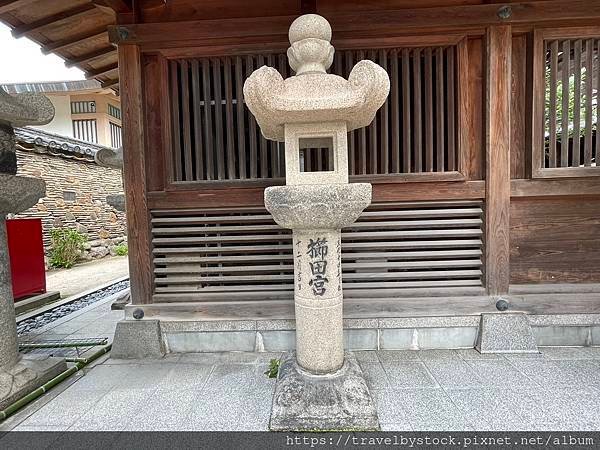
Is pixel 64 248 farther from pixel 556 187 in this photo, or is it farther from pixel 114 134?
pixel 556 187

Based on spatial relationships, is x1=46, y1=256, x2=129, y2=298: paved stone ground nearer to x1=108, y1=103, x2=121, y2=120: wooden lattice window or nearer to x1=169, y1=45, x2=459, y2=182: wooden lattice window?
x1=169, y1=45, x2=459, y2=182: wooden lattice window

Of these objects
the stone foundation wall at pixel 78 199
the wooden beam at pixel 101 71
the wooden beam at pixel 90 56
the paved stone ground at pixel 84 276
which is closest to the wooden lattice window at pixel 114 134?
the stone foundation wall at pixel 78 199

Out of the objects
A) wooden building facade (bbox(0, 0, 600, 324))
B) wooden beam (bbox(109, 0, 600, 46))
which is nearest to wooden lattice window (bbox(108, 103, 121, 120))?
wooden building facade (bbox(0, 0, 600, 324))

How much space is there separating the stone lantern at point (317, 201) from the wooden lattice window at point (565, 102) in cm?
272

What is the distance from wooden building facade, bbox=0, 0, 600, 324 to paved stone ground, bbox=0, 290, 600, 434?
0.63 metres

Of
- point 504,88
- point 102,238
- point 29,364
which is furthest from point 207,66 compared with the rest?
point 102,238

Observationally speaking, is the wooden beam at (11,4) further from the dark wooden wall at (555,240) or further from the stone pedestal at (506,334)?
the stone pedestal at (506,334)

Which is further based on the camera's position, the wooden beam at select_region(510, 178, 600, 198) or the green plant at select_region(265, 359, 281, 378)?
the wooden beam at select_region(510, 178, 600, 198)

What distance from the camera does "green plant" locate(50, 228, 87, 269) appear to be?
11.6 meters

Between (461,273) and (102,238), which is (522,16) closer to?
(461,273)

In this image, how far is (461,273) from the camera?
4289 millimetres

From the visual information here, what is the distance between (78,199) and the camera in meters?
13.4

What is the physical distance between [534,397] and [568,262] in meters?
2.13

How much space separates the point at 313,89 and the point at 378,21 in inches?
81.5
